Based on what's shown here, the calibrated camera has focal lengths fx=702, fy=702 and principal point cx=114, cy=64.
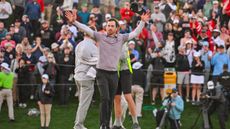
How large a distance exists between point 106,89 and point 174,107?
7.64 metres

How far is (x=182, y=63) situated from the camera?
2322 centimetres

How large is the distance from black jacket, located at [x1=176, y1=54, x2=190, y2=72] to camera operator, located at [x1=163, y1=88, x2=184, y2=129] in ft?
10.2

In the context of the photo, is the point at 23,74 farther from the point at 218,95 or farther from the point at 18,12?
the point at 218,95

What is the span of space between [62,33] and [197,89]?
4.88 meters

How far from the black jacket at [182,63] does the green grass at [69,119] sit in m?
1.22

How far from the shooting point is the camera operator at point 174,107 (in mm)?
20078

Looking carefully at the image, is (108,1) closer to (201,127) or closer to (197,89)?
(197,89)

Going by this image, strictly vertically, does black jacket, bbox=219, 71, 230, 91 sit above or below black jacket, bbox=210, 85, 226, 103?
above

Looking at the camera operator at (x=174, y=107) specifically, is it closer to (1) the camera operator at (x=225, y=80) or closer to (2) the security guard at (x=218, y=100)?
(2) the security guard at (x=218, y=100)

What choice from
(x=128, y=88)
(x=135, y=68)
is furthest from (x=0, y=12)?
(x=128, y=88)

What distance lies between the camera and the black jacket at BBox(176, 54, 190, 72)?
2319 centimetres

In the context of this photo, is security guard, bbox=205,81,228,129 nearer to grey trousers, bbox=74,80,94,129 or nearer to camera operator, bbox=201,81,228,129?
camera operator, bbox=201,81,228,129

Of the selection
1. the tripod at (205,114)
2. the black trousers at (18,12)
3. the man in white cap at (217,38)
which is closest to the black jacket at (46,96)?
the tripod at (205,114)

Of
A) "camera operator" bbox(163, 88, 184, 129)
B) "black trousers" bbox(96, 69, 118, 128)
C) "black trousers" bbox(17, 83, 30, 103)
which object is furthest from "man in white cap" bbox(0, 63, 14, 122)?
"black trousers" bbox(96, 69, 118, 128)
